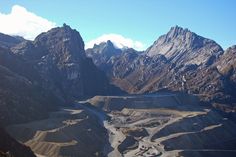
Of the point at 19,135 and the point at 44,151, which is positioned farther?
the point at 19,135

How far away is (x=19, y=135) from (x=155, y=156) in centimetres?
5612

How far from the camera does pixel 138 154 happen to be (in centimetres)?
19762

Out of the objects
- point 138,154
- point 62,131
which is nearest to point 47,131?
point 62,131

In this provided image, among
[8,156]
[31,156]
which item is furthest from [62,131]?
[8,156]

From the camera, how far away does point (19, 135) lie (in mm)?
192125

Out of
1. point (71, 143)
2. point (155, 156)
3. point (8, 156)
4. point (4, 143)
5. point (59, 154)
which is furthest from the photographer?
point (155, 156)

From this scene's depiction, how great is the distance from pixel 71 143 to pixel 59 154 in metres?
13.8

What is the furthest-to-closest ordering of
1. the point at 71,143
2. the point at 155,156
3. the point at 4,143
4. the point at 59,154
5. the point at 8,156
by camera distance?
the point at 155,156, the point at 71,143, the point at 59,154, the point at 4,143, the point at 8,156

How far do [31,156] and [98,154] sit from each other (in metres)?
53.0

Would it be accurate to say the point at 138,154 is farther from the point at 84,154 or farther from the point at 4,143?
the point at 4,143

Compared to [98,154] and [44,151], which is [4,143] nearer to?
[44,151]

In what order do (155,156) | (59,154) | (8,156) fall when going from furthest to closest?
(155,156) < (59,154) < (8,156)

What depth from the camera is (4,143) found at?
454ft

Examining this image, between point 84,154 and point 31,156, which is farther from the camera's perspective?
point 84,154
